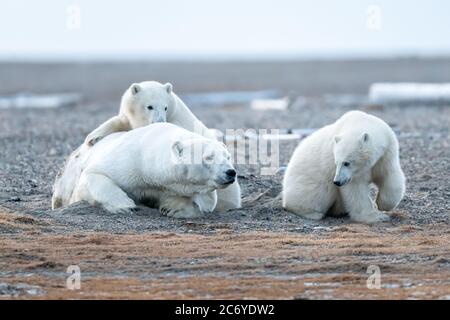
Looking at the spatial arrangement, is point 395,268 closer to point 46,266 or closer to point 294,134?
point 46,266

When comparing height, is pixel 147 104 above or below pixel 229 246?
above

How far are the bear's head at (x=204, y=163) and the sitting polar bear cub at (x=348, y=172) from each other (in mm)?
717

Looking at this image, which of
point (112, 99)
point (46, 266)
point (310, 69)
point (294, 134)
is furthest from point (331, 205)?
point (310, 69)

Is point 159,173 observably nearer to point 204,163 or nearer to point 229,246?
point 204,163

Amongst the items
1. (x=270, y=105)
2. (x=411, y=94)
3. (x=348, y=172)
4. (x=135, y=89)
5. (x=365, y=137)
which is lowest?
(x=270, y=105)

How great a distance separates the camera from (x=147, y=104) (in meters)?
10.2

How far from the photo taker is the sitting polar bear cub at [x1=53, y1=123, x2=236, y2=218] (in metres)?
8.70

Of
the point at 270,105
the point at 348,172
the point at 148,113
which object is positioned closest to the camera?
the point at 348,172

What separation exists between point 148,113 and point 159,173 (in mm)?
1414

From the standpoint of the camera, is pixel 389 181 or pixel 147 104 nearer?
pixel 389 181

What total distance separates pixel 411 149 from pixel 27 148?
4652 mm

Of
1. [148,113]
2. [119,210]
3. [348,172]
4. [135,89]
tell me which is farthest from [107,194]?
[348,172]

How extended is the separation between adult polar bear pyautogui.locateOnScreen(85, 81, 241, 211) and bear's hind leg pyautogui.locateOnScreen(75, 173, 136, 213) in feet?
2.93
